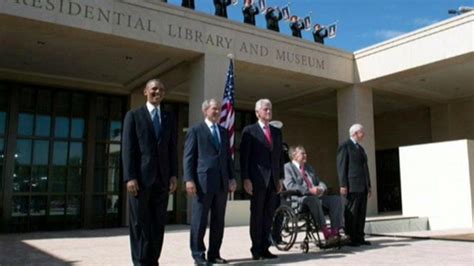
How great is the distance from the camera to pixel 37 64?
12312 mm

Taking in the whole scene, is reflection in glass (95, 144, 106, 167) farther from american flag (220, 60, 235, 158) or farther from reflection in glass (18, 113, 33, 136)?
american flag (220, 60, 235, 158)

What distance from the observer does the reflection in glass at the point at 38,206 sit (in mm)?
12938

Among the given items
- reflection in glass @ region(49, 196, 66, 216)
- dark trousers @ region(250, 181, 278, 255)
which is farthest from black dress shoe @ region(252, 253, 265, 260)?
reflection in glass @ region(49, 196, 66, 216)

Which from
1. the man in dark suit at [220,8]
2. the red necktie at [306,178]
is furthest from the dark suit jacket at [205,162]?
the man in dark suit at [220,8]

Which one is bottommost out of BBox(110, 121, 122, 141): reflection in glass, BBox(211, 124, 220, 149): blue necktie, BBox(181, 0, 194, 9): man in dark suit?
BBox(211, 124, 220, 149): blue necktie

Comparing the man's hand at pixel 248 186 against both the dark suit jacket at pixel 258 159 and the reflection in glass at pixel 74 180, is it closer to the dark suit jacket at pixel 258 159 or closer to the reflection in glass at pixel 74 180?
the dark suit jacket at pixel 258 159

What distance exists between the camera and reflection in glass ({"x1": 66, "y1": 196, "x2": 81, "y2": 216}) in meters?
13.5

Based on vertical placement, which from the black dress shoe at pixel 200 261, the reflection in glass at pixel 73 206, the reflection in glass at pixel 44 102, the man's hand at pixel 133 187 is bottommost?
the black dress shoe at pixel 200 261

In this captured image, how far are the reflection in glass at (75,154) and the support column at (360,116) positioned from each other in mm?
8018

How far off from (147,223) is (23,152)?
1055cm

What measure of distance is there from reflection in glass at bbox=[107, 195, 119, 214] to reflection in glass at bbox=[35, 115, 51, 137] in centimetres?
270

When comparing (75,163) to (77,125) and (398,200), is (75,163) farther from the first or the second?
(398,200)

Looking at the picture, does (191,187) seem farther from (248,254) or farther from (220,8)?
(220,8)

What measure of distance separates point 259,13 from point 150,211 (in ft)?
34.1
